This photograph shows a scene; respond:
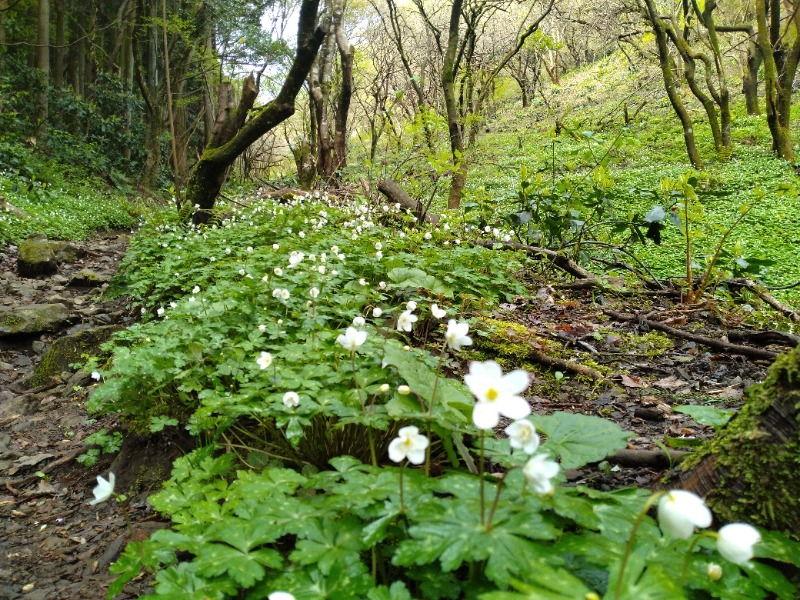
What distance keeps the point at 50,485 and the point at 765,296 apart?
548cm

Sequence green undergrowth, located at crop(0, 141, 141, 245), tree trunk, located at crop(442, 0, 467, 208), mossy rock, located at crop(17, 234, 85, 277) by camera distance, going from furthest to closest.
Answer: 1. green undergrowth, located at crop(0, 141, 141, 245)
2. tree trunk, located at crop(442, 0, 467, 208)
3. mossy rock, located at crop(17, 234, 85, 277)

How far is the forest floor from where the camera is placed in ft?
7.32

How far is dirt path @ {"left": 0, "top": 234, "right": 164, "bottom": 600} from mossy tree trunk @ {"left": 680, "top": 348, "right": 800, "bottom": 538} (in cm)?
225

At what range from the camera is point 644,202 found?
8.75m

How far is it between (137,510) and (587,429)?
7.53 feet

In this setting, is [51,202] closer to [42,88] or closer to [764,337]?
[42,88]

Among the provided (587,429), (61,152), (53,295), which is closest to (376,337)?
(587,429)

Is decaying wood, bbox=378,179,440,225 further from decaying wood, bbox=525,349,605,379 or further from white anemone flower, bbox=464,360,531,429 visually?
white anemone flower, bbox=464,360,531,429

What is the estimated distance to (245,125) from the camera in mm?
8102

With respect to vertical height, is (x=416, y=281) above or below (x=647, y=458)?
above

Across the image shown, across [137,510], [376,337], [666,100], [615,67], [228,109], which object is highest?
[615,67]

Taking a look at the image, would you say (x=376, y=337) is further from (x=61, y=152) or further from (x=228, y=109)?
(x=61, y=152)

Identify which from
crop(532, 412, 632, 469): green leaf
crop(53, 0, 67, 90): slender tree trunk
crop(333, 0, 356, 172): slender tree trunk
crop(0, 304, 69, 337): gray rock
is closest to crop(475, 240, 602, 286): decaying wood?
crop(532, 412, 632, 469): green leaf

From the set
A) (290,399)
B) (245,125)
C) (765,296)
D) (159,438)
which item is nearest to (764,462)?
(290,399)
